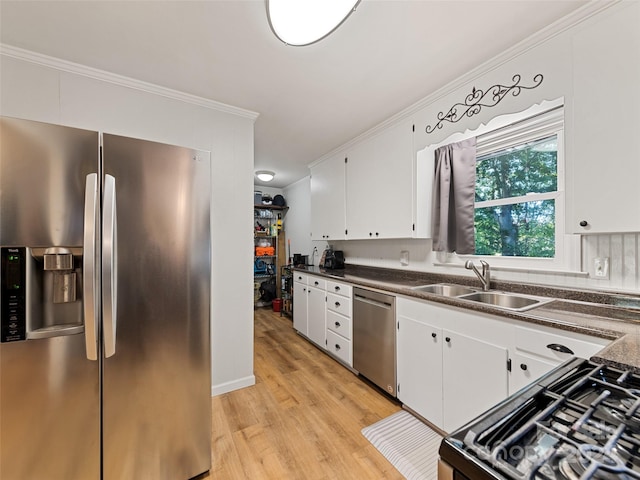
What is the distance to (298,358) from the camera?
2975mm

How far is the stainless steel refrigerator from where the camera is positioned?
1.06 metres

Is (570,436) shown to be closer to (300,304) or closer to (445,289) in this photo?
(445,289)

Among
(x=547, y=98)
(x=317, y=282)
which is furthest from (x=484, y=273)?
(x=317, y=282)

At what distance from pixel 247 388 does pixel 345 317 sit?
111cm

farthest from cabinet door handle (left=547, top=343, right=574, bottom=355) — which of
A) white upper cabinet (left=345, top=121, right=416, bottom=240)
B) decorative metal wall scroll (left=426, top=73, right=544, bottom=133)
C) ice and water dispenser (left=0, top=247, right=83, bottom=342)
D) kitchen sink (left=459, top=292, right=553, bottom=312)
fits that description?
ice and water dispenser (left=0, top=247, right=83, bottom=342)

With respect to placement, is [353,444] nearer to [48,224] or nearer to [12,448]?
[12,448]

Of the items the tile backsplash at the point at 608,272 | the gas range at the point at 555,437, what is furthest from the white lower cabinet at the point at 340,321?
the gas range at the point at 555,437

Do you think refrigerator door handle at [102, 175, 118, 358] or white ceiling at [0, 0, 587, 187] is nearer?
refrigerator door handle at [102, 175, 118, 358]

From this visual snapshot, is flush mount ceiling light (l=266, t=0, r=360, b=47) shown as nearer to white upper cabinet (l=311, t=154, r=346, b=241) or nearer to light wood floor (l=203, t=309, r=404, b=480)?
white upper cabinet (l=311, t=154, r=346, b=241)

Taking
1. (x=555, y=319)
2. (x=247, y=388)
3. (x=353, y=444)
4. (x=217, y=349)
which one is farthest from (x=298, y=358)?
(x=555, y=319)

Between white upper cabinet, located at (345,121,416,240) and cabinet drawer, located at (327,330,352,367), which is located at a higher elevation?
white upper cabinet, located at (345,121,416,240)

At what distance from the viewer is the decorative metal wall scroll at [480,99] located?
5.76ft

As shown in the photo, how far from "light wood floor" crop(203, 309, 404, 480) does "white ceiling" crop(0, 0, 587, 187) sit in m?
2.55

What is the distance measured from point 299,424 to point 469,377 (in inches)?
47.4
